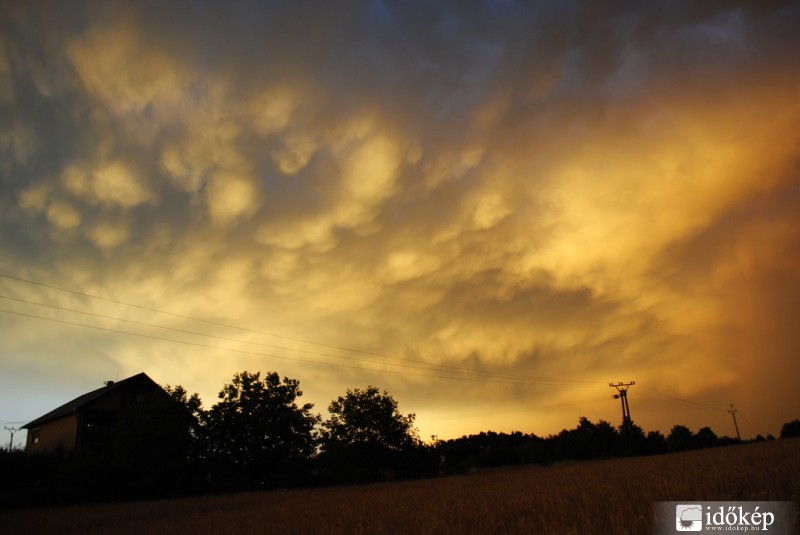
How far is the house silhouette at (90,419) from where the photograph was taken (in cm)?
5947

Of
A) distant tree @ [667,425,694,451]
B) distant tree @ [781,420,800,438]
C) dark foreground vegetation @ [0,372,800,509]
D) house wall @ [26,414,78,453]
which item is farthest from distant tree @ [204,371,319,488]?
distant tree @ [781,420,800,438]

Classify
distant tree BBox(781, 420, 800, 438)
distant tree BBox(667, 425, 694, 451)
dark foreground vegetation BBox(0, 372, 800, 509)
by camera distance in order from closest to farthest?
dark foreground vegetation BBox(0, 372, 800, 509), distant tree BBox(667, 425, 694, 451), distant tree BBox(781, 420, 800, 438)

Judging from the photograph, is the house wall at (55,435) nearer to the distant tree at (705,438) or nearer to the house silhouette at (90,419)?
the house silhouette at (90,419)

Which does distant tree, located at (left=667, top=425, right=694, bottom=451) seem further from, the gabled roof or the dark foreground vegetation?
the gabled roof

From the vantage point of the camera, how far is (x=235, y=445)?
5734cm

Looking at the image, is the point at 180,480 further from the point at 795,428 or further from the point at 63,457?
the point at 795,428

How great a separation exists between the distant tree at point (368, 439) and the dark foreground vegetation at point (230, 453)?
125mm

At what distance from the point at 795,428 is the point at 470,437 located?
9088cm

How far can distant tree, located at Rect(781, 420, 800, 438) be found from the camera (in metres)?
137

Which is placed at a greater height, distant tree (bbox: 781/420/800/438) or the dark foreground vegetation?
the dark foreground vegetation

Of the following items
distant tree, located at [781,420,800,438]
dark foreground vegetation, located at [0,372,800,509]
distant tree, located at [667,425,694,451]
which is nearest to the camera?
dark foreground vegetation, located at [0,372,800,509]

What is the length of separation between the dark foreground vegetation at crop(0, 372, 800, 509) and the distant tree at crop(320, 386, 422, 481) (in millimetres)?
125

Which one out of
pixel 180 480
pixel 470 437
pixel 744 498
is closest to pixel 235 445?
pixel 180 480

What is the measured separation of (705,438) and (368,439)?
106 metres
